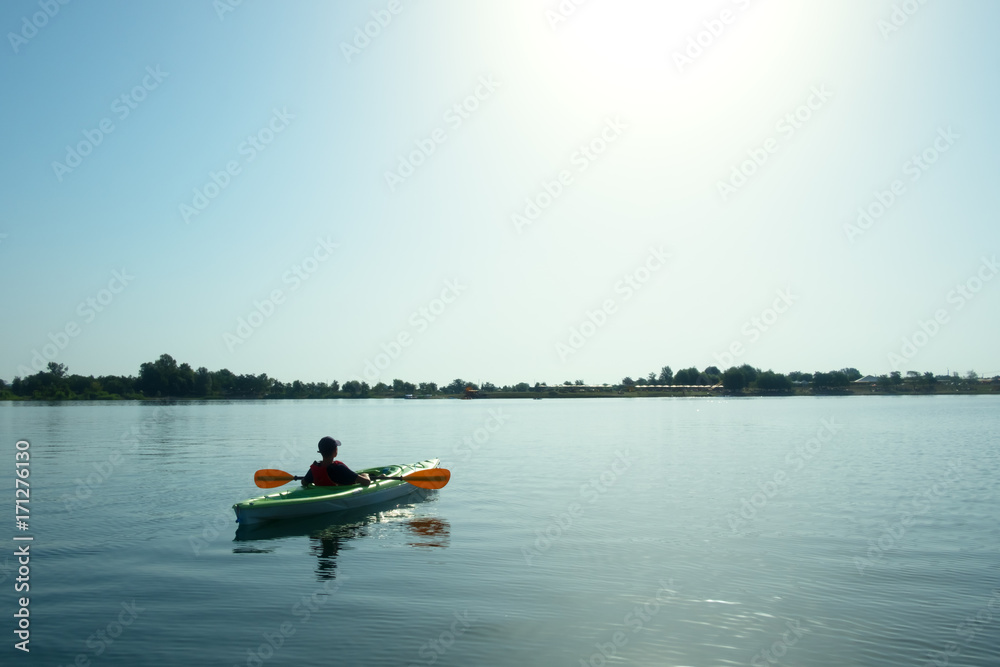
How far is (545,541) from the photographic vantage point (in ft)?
45.3

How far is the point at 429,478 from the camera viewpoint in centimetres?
1886

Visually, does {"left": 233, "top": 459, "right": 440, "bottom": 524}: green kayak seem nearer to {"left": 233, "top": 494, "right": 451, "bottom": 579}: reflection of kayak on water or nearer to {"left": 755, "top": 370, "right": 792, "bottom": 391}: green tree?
{"left": 233, "top": 494, "right": 451, "bottom": 579}: reflection of kayak on water

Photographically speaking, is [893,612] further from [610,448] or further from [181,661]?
[610,448]

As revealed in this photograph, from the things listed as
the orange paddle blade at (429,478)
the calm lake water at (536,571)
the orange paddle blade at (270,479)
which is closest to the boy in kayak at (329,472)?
the calm lake water at (536,571)

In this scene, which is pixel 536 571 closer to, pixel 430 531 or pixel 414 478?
pixel 430 531

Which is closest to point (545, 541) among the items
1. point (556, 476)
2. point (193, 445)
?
point (556, 476)

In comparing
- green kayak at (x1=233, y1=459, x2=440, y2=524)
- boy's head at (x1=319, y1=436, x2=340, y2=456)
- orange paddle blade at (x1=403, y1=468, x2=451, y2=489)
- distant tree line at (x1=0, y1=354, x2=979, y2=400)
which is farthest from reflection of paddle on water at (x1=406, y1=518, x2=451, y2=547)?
distant tree line at (x1=0, y1=354, x2=979, y2=400)

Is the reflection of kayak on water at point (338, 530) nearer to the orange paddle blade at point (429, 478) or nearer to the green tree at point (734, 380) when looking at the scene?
the orange paddle blade at point (429, 478)

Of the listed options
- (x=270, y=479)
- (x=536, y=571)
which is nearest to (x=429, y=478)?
(x=270, y=479)

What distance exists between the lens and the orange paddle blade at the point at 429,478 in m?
18.7

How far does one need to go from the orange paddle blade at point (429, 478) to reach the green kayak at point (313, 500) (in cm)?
56

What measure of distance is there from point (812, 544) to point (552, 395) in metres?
163

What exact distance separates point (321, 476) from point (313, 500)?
103 centimetres

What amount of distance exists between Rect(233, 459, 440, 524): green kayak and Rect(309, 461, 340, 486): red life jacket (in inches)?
4.5
